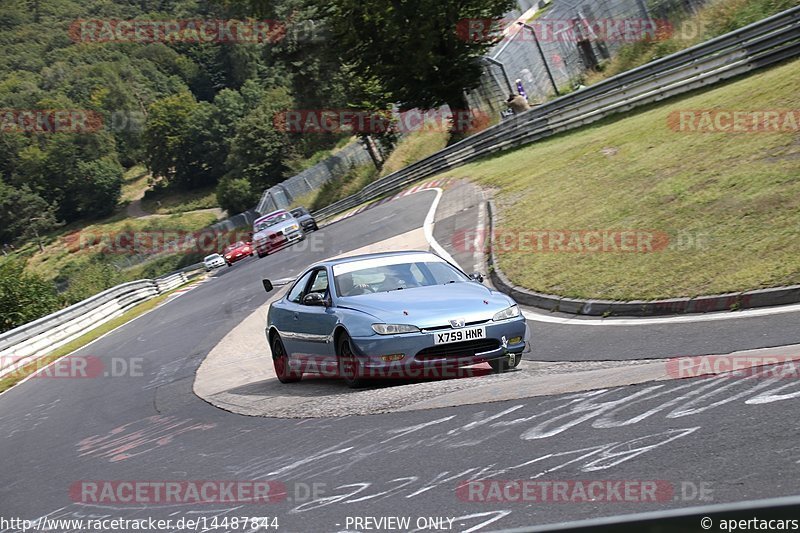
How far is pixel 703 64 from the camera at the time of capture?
998 inches

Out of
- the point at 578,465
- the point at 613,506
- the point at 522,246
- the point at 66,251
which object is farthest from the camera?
the point at 66,251

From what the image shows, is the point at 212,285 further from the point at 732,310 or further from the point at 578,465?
the point at 578,465

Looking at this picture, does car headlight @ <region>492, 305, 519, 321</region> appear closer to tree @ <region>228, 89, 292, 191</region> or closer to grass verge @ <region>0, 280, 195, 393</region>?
grass verge @ <region>0, 280, 195, 393</region>

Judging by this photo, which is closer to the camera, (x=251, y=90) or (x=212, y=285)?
(x=212, y=285)

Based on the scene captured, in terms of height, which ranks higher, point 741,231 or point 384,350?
point 384,350

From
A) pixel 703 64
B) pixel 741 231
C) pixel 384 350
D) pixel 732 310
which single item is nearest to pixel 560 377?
pixel 384 350

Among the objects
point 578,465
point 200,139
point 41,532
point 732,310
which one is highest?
point 200,139

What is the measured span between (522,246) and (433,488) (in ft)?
40.6
